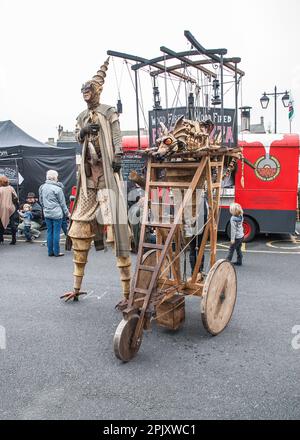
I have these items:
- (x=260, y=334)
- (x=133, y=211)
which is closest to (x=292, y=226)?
(x=133, y=211)

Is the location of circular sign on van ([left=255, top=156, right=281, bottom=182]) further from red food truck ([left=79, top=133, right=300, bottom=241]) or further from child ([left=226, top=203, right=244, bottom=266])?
child ([left=226, top=203, right=244, bottom=266])

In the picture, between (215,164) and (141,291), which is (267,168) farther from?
(141,291)

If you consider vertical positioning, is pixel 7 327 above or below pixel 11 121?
below

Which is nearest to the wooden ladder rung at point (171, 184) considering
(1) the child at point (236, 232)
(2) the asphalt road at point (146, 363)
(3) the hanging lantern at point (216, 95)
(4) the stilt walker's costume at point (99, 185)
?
(4) the stilt walker's costume at point (99, 185)

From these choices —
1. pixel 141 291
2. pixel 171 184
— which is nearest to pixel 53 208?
pixel 171 184

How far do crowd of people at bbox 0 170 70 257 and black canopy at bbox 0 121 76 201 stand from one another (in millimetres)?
557

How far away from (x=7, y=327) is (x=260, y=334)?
2.42m

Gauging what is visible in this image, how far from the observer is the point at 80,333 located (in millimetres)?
3678

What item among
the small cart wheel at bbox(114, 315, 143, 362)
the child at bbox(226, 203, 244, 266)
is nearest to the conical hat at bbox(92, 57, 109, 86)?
the small cart wheel at bbox(114, 315, 143, 362)

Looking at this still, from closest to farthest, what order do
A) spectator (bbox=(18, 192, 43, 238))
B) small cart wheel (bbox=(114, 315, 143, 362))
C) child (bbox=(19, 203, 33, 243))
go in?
small cart wheel (bbox=(114, 315, 143, 362)), child (bbox=(19, 203, 33, 243)), spectator (bbox=(18, 192, 43, 238))

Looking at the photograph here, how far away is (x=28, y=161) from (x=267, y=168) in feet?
19.4

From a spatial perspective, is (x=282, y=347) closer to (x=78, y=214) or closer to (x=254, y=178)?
(x=78, y=214)

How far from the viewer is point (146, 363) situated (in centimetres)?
309

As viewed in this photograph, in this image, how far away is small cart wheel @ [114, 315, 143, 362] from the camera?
2.94 metres
